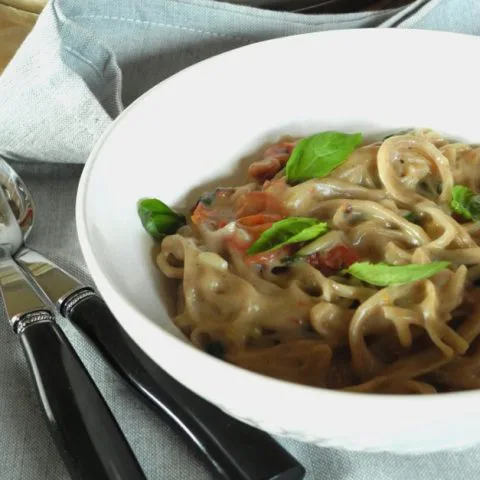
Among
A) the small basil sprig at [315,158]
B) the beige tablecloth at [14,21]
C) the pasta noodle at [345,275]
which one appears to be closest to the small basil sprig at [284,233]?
the pasta noodle at [345,275]

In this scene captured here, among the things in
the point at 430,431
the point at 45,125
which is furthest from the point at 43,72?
the point at 430,431

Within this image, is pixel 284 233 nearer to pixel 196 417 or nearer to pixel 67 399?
pixel 196 417

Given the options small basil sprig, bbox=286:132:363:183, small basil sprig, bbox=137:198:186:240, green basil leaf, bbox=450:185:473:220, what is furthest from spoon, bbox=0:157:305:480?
green basil leaf, bbox=450:185:473:220

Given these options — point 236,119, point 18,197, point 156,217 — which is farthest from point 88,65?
point 156,217

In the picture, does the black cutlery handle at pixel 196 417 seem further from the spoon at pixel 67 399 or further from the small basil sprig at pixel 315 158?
the small basil sprig at pixel 315 158

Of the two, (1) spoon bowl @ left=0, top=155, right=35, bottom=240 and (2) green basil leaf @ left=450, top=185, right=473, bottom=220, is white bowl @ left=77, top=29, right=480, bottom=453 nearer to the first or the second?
(2) green basil leaf @ left=450, top=185, right=473, bottom=220

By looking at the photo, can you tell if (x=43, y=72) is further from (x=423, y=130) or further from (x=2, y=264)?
(x=423, y=130)
